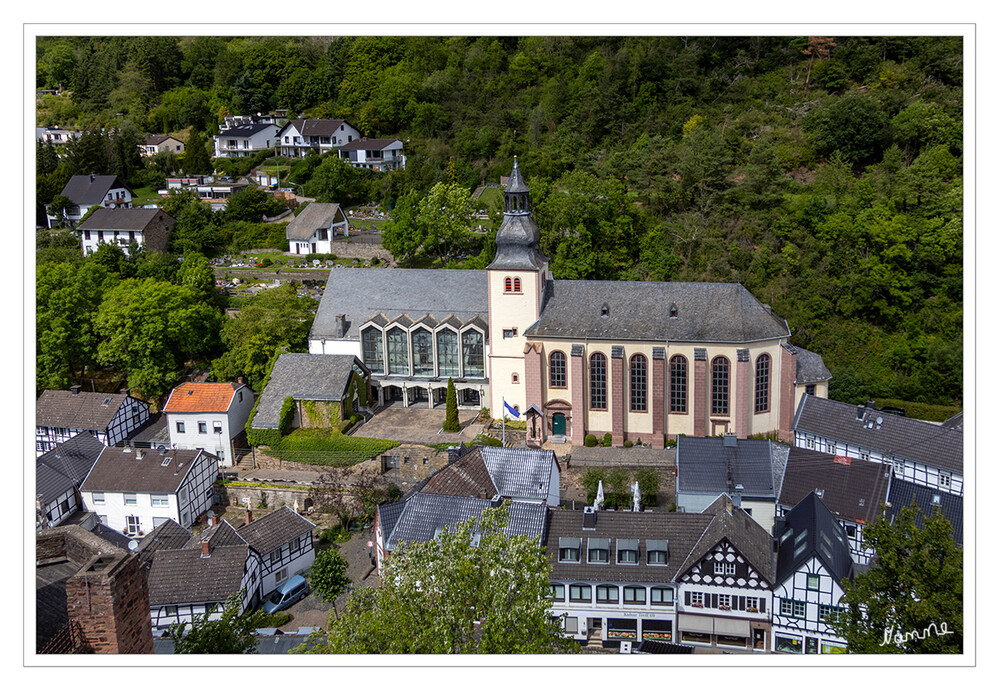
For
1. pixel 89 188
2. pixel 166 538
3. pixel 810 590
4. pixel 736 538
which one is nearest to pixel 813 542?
pixel 810 590

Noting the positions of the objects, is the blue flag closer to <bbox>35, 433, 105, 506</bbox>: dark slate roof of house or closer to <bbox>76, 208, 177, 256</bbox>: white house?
<bbox>35, 433, 105, 506</bbox>: dark slate roof of house

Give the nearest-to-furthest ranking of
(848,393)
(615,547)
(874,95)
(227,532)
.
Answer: (615,547) < (227,532) < (848,393) < (874,95)

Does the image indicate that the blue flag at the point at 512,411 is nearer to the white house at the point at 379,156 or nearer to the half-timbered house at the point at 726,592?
the half-timbered house at the point at 726,592

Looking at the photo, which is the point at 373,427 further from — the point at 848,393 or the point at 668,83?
the point at 668,83

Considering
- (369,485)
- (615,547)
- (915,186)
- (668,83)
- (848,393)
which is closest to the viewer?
(615,547)

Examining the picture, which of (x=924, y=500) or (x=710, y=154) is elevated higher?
(x=710, y=154)

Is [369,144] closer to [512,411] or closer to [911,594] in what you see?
[512,411]

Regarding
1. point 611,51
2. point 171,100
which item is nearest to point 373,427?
point 611,51
